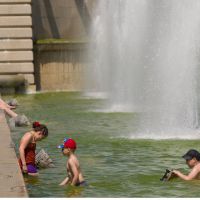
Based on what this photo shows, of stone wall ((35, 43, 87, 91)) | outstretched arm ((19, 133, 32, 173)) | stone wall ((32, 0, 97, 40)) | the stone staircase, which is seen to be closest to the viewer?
outstretched arm ((19, 133, 32, 173))

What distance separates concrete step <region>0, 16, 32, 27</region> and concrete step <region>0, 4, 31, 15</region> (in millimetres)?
196

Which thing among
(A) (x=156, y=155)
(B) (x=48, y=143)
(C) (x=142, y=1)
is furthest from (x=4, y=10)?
(A) (x=156, y=155)

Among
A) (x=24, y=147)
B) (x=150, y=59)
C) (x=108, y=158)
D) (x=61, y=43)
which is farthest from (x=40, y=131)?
(x=61, y=43)

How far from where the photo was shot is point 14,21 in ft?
110

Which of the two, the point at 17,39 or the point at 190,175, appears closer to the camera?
the point at 190,175

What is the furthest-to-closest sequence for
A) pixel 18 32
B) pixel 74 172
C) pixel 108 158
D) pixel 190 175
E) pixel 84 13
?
pixel 84 13 < pixel 18 32 < pixel 108 158 < pixel 190 175 < pixel 74 172

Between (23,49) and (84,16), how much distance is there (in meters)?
3.74

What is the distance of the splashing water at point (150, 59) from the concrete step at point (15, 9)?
332cm

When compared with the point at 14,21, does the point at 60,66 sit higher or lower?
lower

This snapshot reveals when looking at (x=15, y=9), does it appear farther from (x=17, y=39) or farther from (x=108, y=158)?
(x=108, y=158)

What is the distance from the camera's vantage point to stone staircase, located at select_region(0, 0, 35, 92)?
110 ft

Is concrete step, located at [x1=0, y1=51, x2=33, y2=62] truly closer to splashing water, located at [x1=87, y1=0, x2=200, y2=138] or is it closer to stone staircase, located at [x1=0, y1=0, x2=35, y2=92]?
stone staircase, located at [x1=0, y1=0, x2=35, y2=92]

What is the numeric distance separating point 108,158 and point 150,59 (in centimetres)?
1016

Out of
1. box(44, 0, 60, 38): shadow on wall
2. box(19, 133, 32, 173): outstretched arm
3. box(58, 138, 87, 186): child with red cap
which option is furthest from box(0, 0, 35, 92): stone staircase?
box(58, 138, 87, 186): child with red cap
